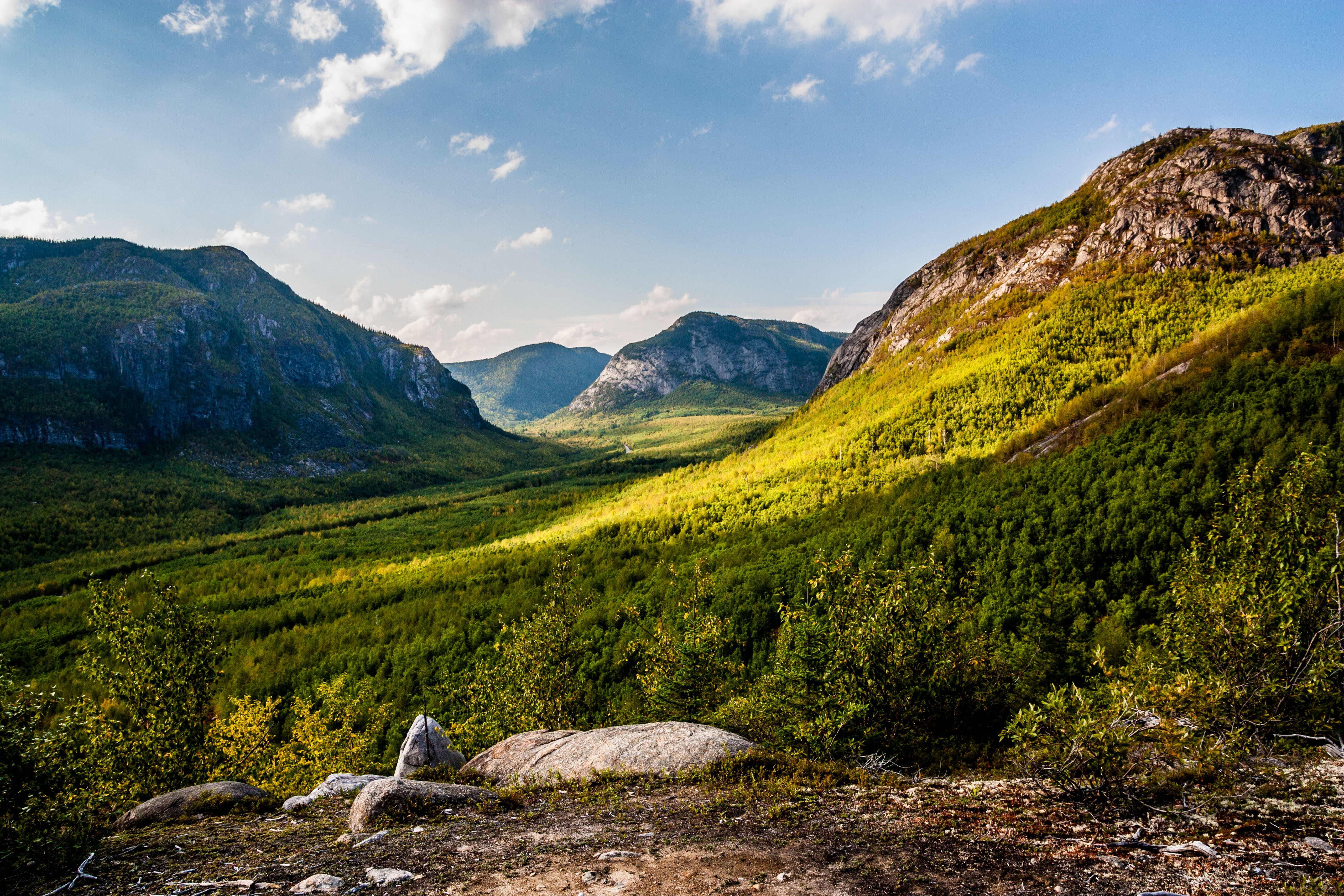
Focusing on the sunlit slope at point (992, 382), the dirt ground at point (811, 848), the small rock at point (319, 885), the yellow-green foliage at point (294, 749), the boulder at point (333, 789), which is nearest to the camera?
the dirt ground at point (811, 848)

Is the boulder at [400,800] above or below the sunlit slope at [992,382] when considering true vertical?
below

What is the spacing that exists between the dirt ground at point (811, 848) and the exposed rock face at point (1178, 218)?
214ft

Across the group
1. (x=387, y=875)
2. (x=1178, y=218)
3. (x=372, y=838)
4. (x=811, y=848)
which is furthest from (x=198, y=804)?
(x=1178, y=218)

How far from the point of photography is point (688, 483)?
78062mm

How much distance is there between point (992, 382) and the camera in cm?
4912

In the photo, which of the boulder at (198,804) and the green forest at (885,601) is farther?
the boulder at (198,804)

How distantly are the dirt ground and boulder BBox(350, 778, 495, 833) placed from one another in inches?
Result: 13.7

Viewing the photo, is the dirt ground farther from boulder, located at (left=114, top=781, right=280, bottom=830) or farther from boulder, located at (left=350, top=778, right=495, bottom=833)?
boulder, located at (left=114, top=781, right=280, bottom=830)

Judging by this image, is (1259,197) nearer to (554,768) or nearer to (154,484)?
(554,768)

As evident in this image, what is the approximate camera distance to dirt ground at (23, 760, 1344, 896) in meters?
6.67

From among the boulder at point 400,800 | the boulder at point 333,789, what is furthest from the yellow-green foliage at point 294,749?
the boulder at point 400,800

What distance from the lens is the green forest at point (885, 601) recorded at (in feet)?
33.4

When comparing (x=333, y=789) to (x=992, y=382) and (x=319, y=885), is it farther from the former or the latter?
(x=992, y=382)

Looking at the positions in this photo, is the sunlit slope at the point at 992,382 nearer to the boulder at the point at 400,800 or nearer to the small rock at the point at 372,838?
the boulder at the point at 400,800
